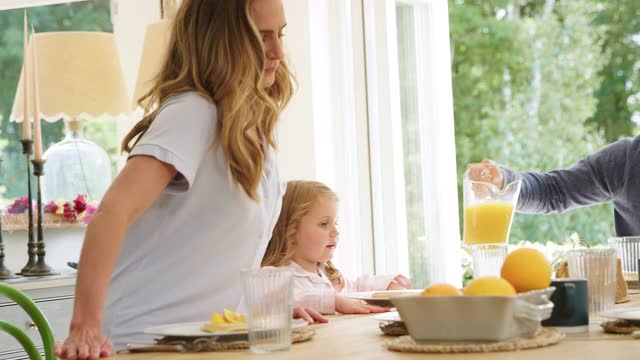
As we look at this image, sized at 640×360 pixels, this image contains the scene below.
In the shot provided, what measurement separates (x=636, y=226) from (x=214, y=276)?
5.38 ft

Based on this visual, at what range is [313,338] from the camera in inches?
56.4

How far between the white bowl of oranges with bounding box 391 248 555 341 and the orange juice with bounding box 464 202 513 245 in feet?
2.52

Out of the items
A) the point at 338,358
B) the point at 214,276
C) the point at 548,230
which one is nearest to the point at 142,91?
the point at 214,276

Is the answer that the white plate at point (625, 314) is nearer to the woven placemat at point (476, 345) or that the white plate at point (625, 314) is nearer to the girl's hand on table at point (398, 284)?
the woven placemat at point (476, 345)

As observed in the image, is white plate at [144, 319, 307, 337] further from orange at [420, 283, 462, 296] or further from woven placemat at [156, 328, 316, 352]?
orange at [420, 283, 462, 296]

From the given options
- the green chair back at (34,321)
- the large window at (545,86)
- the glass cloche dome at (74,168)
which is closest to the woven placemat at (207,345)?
the green chair back at (34,321)

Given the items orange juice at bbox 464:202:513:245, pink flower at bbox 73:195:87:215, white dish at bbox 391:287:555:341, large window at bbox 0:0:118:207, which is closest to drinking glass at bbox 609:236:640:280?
orange juice at bbox 464:202:513:245

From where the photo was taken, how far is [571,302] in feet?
4.42

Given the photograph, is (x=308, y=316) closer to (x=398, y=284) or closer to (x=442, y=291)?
(x=442, y=291)

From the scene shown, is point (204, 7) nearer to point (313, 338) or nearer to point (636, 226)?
point (313, 338)

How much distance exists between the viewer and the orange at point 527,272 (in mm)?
1294

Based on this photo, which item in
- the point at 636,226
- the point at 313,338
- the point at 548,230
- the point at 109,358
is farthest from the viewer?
the point at 548,230

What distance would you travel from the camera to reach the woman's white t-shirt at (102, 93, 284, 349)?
1623mm

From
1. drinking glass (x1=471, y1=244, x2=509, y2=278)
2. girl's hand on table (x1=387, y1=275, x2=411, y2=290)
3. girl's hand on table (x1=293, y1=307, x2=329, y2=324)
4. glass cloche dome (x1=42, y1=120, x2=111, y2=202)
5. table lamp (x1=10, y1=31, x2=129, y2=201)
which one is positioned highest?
table lamp (x1=10, y1=31, x2=129, y2=201)
